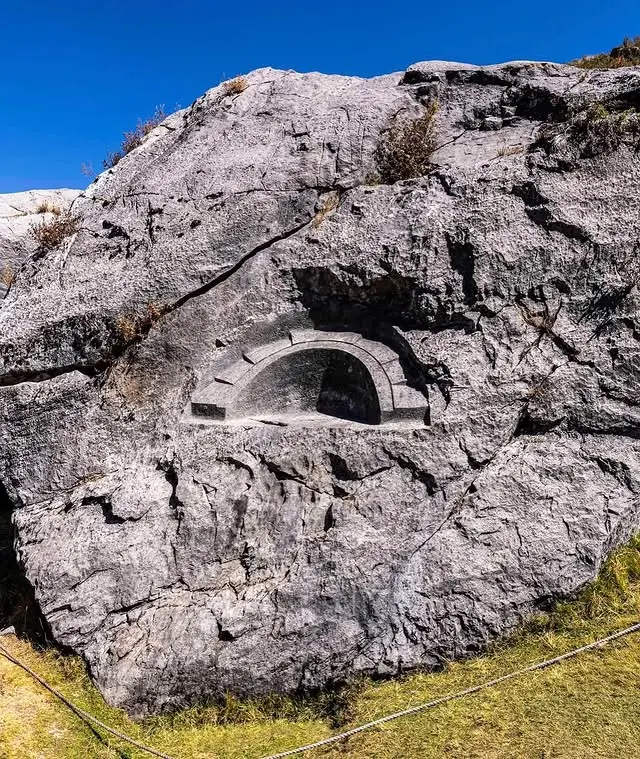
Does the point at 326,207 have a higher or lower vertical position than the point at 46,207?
lower

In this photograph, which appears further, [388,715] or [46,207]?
[46,207]

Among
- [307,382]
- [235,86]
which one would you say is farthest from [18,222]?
[307,382]

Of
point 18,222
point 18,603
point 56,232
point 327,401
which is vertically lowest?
point 18,603

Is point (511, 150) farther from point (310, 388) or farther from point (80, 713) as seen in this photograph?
point (80, 713)

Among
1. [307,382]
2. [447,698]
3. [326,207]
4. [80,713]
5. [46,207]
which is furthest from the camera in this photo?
[46,207]

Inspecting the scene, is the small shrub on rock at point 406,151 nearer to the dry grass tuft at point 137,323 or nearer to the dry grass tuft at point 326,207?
the dry grass tuft at point 326,207

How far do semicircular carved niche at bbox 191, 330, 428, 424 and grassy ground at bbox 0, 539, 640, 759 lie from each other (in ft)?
8.00

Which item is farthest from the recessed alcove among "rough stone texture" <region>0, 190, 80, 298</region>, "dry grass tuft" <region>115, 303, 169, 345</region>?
"rough stone texture" <region>0, 190, 80, 298</region>

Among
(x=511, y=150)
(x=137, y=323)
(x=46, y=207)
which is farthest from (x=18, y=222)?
(x=511, y=150)

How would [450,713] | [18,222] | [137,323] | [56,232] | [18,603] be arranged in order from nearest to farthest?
[450,713], [18,603], [137,323], [56,232], [18,222]

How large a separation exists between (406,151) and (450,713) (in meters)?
5.87

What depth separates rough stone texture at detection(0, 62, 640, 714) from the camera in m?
4.85

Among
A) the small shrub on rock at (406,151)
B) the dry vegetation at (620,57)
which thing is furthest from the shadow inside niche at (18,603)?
the dry vegetation at (620,57)

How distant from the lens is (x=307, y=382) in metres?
6.52
